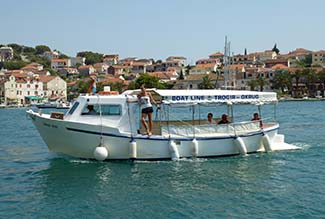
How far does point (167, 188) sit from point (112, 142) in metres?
4.23

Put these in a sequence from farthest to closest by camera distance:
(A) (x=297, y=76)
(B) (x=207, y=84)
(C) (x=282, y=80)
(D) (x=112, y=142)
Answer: (C) (x=282, y=80), (A) (x=297, y=76), (B) (x=207, y=84), (D) (x=112, y=142)

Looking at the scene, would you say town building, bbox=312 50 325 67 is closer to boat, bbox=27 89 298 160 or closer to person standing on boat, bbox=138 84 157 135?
boat, bbox=27 89 298 160

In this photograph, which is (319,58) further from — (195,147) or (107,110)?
(107,110)

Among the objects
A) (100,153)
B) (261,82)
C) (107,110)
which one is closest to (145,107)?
(107,110)

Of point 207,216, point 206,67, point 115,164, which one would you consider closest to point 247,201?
point 207,216

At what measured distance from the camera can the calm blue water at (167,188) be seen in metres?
13.7

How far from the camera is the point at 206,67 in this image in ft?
552

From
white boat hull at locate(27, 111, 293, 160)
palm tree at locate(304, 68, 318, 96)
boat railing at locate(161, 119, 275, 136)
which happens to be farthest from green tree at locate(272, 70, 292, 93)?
white boat hull at locate(27, 111, 293, 160)

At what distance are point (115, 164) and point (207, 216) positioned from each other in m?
7.02

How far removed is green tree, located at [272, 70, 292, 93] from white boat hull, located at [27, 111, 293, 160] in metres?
112

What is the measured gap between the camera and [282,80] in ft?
426

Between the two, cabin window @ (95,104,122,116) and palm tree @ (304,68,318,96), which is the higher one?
palm tree @ (304,68,318,96)

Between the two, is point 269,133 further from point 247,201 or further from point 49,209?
point 49,209

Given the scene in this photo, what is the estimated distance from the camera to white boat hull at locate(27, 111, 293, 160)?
63.1 ft
